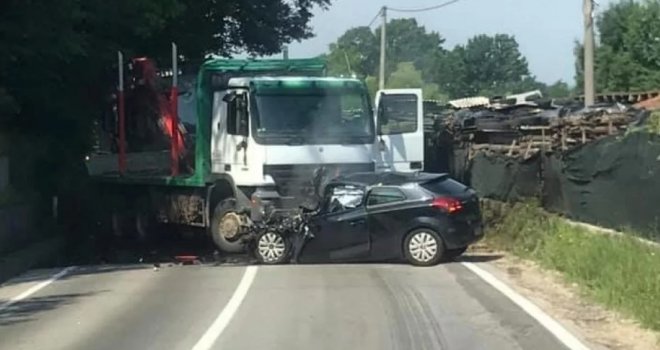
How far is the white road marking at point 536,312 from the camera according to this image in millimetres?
12852

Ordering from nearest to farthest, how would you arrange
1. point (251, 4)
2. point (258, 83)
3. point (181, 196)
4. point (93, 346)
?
1. point (93, 346)
2. point (258, 83)
3. point (181, 196)
4. point (251, 4)

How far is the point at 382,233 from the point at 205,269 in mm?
3087

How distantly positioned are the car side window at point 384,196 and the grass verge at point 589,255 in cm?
237

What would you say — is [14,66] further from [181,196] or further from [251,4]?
[251,4]

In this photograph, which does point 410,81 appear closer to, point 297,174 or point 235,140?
point 235,140

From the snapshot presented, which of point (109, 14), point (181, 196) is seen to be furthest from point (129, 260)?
point (109, 14)

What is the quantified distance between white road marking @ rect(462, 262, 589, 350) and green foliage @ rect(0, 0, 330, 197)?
11.2 m

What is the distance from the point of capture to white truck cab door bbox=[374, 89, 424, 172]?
25344 millimetres

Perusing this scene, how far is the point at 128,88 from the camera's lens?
29047mm

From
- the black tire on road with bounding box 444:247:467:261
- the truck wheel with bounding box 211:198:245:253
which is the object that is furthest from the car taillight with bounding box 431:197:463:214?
the truck wheel with bounding box 211:198:245:253

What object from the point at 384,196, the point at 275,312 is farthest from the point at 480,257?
the point at 275,312

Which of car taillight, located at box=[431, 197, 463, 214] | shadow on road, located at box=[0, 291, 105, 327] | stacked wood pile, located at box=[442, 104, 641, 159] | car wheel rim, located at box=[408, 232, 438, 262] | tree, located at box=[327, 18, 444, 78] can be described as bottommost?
shadow on road, located at box=[0, 291, 105, 327]

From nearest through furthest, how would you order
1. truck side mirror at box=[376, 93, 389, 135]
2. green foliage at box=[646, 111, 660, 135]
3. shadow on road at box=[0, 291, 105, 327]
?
shadow on road at box=[0, 291, 105, 327] < green foliage at box=[646, 111, 660, 135] < truck side mirror at box=[376, 93, 389, 135]

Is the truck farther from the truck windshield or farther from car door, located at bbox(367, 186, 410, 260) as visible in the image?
car door, located at bbox(367, 186, 410, 260)
